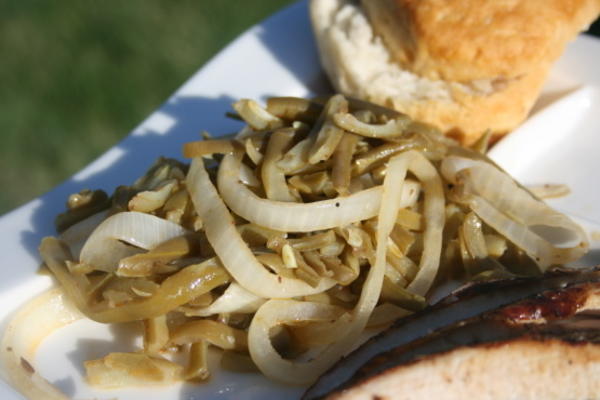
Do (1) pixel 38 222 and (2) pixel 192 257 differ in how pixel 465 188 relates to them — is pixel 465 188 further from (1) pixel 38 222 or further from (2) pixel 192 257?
(1) pixel 38 222

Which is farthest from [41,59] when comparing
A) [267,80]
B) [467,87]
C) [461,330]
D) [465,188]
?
[461,330]

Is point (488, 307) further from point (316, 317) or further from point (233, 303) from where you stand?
point (233, 303)

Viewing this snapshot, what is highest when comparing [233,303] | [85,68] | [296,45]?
[85,68]

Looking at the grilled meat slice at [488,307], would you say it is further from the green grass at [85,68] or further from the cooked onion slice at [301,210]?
the green grass at [85,68]

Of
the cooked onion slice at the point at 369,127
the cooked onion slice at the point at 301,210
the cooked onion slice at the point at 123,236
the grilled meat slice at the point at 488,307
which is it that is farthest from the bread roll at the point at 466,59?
the cooked onion slice at the point at 123,236

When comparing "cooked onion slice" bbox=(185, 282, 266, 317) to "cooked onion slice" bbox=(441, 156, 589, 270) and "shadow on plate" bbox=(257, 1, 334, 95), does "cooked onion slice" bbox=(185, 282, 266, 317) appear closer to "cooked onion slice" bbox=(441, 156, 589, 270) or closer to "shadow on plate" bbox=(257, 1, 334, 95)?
"cooked onion slice" bbox=(441, 156, 589, 270)

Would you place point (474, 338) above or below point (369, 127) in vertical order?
below

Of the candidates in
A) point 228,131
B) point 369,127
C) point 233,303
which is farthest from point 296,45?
point 233,303

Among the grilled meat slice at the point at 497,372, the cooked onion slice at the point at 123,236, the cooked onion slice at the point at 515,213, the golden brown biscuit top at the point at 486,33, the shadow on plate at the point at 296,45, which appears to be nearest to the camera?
the grilled meat slice at the point at 497,372
